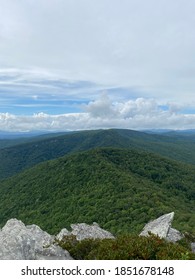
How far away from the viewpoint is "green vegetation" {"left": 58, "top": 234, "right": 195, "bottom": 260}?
1747cm

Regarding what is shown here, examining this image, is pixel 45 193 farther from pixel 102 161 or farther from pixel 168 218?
pixel 168 218

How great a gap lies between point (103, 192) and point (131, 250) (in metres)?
100

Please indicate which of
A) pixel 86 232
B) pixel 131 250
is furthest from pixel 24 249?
pixel 86 232

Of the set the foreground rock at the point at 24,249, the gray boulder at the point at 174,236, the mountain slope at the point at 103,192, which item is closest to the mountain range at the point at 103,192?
the mountain slope at the point at 103,192

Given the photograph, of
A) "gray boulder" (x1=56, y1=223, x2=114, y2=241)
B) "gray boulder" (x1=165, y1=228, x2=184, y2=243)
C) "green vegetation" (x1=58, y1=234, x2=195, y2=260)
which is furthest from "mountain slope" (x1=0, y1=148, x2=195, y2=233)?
"green vegetation" (x1=58, y1=234, x2=195, y2=260)

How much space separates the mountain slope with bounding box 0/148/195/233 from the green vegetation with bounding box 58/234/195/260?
47.5 meters

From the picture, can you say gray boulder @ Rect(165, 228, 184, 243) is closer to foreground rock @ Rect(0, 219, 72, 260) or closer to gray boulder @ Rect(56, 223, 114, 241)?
gray boulder @ Rect(56, 223, 114, 241)

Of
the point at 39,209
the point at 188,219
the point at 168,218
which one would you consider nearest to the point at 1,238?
the point at 168,218

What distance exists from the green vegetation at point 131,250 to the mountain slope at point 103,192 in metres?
47.5

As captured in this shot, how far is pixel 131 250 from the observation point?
18.0 m

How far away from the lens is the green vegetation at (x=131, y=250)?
17.5m

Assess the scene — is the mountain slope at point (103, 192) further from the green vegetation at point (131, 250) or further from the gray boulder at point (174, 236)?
the green vegetation at point (131, 250)

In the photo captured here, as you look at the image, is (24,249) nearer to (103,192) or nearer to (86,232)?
(86,232)

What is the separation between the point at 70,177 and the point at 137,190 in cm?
5331
